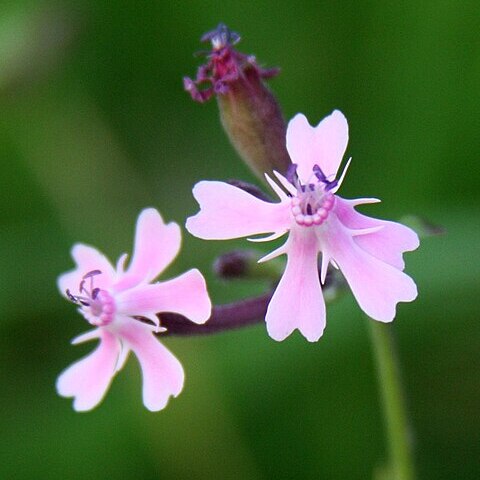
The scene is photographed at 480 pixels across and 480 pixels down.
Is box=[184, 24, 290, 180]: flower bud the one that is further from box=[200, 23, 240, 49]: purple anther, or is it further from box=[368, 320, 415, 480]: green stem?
box=[368, 320, 415, 480]: green stem

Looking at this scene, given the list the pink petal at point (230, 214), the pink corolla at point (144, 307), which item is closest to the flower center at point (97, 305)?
the pink corolla at point (144, 307)

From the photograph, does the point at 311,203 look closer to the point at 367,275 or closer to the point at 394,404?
the point at 367,275

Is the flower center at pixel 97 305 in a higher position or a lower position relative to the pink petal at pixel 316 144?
lower

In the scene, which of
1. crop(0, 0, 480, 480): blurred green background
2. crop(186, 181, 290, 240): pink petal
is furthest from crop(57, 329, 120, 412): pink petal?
crop(0, 0, 480, 480): blurred green background

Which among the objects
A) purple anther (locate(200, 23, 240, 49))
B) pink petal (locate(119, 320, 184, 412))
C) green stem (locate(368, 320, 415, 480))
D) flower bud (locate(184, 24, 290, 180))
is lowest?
green stem (locate(368, 320, 415, 480))

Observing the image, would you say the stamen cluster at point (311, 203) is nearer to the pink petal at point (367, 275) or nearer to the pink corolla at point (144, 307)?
the pink petal at point (367, 275)

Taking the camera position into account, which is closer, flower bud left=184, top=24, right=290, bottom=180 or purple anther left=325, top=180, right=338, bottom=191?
purple anther left=325, top=180, right=338, bottom=191

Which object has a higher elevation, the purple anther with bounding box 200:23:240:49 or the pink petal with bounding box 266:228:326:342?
the purple anther with bounding box 200:23:240:49

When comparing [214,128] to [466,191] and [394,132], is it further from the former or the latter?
[466,191]
